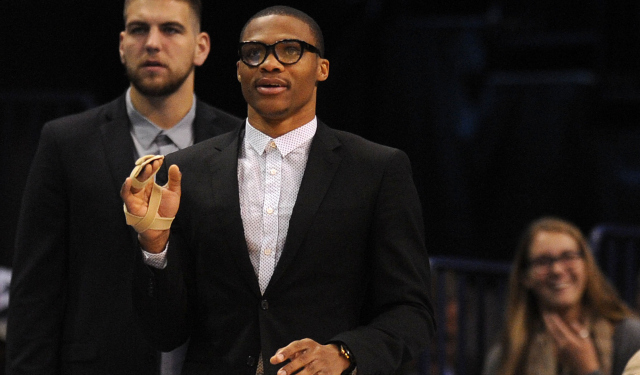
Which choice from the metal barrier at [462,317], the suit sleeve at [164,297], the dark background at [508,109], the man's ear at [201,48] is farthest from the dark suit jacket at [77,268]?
the dark background at [508,109]

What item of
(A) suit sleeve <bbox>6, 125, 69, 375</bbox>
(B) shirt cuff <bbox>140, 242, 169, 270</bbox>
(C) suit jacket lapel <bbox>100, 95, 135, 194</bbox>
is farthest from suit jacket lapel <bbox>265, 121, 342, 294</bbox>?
(A) suit sleeve <bbox>6, 125, 69, 375</bbox>

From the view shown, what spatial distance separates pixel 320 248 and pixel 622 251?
4.00 m

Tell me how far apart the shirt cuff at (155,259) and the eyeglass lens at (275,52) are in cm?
42

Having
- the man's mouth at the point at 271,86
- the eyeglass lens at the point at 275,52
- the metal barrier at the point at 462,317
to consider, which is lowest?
the metal barrier at the point at 462,317

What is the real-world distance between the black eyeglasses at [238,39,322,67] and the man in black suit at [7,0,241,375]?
57cm

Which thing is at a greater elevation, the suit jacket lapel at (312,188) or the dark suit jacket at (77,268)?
the suit jacket lapel at (312,188)

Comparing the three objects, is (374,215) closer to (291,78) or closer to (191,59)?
(291,78)

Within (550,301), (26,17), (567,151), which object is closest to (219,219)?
(550,301)

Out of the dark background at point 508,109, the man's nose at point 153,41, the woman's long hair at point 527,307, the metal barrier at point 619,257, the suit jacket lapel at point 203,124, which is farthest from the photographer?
→ the dark background at point 508,109

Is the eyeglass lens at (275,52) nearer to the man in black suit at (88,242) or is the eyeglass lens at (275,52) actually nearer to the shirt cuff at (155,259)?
the shirt cuff at (155,259)

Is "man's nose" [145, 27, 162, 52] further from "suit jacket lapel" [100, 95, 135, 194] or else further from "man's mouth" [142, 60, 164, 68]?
"suit jacket lapel" [100, 95, 135, 194]

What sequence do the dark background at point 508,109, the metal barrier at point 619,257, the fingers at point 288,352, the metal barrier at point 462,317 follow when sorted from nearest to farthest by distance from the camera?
the fingers at point 288,352
the metal barrier at point 462,317
the metal barrier at point 619,257
the dark background at point 508,109

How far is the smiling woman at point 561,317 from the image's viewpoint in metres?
3.79

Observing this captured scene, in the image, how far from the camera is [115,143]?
2607mm
